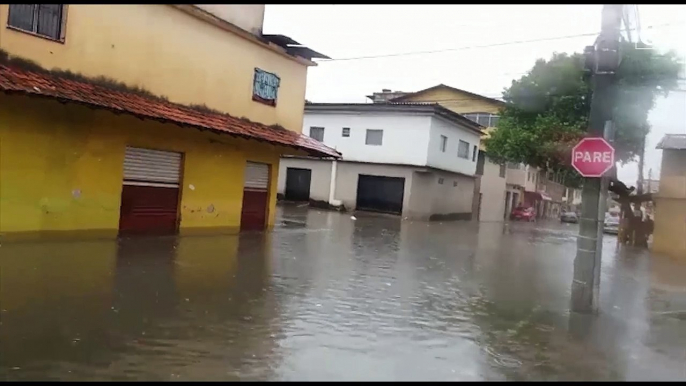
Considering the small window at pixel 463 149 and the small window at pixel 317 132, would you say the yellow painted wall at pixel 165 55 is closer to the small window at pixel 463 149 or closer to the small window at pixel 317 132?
the small window at pixel 317 132

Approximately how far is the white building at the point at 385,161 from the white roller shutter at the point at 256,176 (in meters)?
14.4

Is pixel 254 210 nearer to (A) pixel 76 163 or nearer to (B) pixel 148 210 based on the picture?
(B) pixel 148 210

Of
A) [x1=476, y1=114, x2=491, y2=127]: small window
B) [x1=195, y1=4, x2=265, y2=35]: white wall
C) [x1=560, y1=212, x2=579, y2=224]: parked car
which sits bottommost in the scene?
[x1=560, y1=212, x2=579, y2=224]: parked car

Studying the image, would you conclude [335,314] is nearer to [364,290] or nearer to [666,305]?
[364,290]

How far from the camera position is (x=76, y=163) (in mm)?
11641

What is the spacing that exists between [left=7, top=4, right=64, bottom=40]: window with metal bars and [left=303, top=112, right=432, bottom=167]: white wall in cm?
2124

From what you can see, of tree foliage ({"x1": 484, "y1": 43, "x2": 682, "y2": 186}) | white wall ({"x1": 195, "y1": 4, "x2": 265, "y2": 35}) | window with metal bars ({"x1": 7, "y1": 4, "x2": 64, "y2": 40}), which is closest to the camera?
window with metal bars ({"x1": 7, "y1": 4, "x2": 64, "y2": 40})

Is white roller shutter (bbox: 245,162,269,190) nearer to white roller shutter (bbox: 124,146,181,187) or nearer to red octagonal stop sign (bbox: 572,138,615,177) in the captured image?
white roller shutter (bbox: 124,146,181,187)

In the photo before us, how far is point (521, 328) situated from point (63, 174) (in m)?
8.64

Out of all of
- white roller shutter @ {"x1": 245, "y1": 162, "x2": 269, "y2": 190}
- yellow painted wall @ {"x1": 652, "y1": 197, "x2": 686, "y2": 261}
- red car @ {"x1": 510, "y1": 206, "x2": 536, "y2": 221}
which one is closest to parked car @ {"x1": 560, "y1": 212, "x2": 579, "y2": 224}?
red car @ {"x1": 510, "y1": 206, "x2": 536, "y2": 221}

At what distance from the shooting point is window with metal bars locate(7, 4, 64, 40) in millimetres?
10305

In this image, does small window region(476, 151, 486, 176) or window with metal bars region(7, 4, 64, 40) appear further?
small window region(476, 151, 486, 176)

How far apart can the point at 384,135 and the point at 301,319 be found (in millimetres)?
24848

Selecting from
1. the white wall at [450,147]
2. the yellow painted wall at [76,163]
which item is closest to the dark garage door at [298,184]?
the white wall at [450,147]
